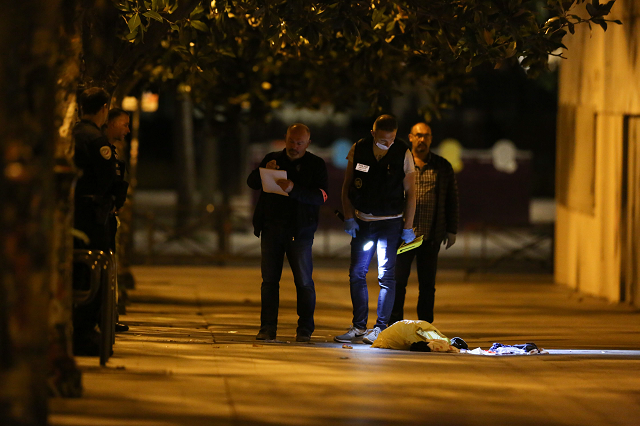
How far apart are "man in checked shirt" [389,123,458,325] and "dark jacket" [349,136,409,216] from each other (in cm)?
59

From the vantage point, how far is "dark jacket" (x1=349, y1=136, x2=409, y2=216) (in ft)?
28.6

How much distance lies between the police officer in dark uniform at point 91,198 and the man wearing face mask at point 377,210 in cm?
246

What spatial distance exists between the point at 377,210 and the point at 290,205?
2.60ft

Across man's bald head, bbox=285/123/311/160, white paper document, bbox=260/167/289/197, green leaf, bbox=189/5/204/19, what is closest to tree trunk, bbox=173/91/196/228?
green leaf, bbox=189/5/204/19

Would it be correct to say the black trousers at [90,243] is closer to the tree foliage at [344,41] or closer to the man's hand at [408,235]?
the tree foliage at [344,41]

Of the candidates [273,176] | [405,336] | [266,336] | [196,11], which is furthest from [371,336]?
[196,11]

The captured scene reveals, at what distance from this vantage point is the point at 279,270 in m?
8.62

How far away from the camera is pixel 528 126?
46875mm

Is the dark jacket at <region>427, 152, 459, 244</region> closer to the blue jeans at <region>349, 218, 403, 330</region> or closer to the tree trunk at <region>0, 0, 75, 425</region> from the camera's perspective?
the blue jeans at <region>349, 218, 403, 330</region>

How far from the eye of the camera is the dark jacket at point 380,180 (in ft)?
28.6

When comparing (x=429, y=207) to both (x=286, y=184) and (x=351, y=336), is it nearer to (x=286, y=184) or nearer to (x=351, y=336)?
(x=351, y=336)

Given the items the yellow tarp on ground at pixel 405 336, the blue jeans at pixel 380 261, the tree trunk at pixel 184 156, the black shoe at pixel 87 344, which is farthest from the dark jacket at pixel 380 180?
the tree trunk at pixel 184 156

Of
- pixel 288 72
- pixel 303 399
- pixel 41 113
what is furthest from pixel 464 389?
pixel 288 72

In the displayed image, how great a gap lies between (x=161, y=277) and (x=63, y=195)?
33.2 ft
